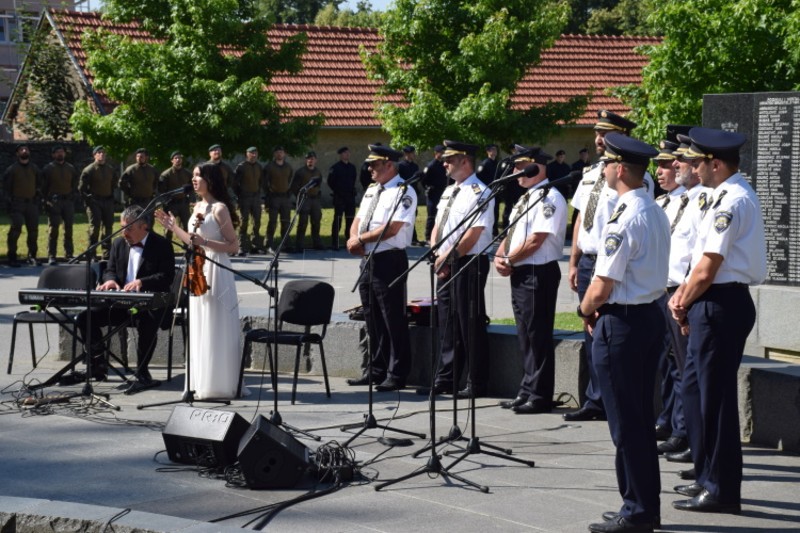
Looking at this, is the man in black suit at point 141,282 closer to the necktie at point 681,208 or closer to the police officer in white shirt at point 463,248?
the police officer in white shirt at point 463,248

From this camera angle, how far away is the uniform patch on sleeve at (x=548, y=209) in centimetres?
990

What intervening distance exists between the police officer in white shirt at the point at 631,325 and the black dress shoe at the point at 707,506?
0.50m

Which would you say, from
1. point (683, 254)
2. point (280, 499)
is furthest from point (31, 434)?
point (683, 254)

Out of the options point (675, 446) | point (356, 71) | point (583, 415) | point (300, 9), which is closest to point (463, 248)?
point (583, 415)

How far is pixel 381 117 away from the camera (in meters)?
28.5

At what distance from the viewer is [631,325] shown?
645cm

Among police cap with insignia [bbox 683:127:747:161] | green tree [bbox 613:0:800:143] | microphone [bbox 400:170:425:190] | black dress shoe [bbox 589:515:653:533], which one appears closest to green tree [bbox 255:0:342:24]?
green tree [bbox 613:0:800:143]

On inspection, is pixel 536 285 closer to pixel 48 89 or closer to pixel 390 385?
pixel 390 385

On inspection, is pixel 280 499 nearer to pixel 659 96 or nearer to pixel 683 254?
pixel 683 254

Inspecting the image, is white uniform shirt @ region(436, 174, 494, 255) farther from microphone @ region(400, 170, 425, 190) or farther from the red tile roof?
the red tile roof

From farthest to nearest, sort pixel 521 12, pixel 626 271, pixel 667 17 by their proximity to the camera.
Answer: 1. pixel 521 12
2. pixel 667 17
3. pixel 626 271

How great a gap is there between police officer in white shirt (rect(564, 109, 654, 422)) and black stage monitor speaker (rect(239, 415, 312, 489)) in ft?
8.75

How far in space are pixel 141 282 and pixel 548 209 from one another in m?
3.70

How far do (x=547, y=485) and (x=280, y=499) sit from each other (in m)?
1.63
